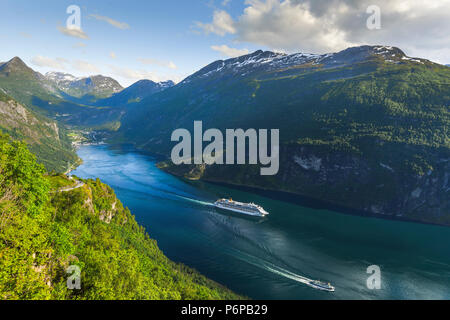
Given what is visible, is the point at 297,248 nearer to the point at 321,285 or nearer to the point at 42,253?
the point at 321,285

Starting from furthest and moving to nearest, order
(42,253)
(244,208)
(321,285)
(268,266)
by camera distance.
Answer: (244,208) → (268,266) → (321,285) → (42,253)

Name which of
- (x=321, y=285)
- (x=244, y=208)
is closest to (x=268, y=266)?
(x=321, y=285)

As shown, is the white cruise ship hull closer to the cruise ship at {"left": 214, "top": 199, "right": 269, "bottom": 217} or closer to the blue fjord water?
the cruise ship at {"left": 214, "top": 199, "right": 269, "bottom": 217}

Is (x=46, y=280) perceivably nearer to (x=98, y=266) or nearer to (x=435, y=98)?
(x=98, y=266)

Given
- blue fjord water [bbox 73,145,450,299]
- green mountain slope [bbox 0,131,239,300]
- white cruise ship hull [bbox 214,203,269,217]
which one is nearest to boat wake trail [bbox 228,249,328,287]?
blue fjord water [bbox 73,145,450,299]
